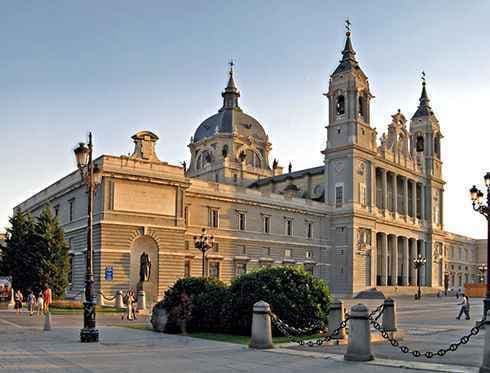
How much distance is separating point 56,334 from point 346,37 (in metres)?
61.9

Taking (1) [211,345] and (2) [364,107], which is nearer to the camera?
(1) [211,345]

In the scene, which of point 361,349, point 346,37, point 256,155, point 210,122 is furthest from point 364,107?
point 361,349

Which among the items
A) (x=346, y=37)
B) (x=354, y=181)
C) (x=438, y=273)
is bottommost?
(x=438, y=273)

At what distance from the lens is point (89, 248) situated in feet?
64.7

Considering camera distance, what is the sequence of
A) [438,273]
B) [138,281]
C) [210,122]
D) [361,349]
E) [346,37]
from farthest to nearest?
[210,122], [438,273], [346,37], [138,281], [361,349]

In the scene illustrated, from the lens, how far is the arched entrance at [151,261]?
48438 mm

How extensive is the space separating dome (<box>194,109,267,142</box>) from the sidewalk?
75731 mm

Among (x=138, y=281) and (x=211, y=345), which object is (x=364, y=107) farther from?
(x=211, y=345)

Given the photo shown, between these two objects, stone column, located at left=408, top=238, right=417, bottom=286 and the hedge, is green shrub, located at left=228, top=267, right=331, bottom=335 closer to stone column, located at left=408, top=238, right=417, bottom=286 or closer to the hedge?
the hedge

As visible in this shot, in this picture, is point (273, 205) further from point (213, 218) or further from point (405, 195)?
point (405, 195)

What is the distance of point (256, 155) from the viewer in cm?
9594

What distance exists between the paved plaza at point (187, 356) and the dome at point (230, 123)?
7485 cm

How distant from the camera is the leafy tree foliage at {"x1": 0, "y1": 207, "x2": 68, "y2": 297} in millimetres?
43000

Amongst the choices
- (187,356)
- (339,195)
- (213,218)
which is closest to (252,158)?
(339,195)
